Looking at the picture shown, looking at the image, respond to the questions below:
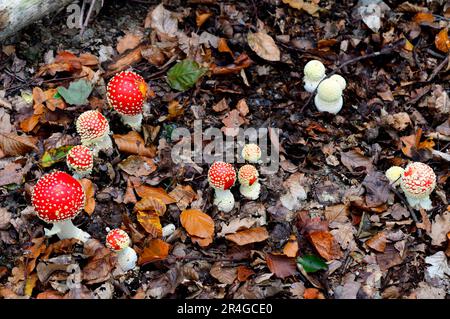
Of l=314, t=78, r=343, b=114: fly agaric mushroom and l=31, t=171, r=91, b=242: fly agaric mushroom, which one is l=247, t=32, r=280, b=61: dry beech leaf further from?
l=31, t=171, r=91, b=242: fly agaric mushroom

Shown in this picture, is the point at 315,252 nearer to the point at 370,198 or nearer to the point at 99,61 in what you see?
the point at 370,198

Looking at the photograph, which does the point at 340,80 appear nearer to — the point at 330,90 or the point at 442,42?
the point at 330,90

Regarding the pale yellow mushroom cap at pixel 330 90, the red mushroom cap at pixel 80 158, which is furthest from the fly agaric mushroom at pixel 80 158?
the pale yellow mushroom cap at pixel 330 90

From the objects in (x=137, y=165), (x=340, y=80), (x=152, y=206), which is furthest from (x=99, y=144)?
(x=340, y=80)

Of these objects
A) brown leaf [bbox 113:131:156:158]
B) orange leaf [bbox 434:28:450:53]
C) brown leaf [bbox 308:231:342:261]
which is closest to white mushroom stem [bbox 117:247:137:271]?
brown leaf [bbox 113:131:156:158]

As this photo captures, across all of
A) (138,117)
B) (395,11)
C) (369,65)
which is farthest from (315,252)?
(395,11)
